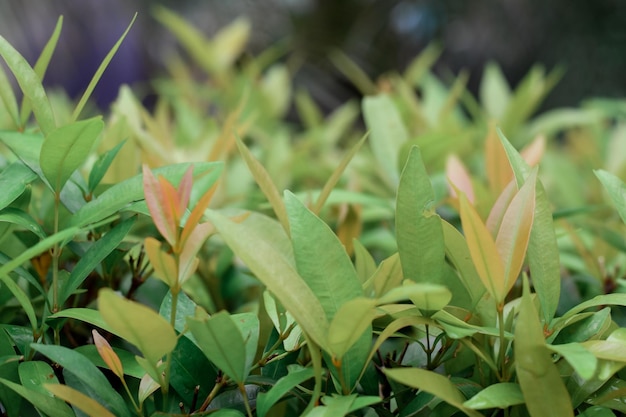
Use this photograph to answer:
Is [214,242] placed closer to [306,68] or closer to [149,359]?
[149,359]

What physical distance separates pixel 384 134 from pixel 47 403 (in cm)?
72

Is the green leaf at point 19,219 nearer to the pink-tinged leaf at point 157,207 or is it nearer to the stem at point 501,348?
the pink-tinged leaf at point 157,207

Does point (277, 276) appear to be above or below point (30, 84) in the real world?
below

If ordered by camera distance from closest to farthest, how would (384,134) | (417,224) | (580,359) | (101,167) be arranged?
(580,359)
(417,224)
(101,167)
(384,134)

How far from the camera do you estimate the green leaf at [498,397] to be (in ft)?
1.68

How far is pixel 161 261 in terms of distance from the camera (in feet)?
1.65

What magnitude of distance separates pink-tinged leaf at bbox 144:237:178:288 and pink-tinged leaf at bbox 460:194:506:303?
24cm

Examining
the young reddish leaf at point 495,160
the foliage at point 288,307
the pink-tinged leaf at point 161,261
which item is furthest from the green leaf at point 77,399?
the young reddish leaf at point 495,160

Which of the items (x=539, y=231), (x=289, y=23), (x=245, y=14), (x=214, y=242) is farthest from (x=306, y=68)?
(x=539, y=231)

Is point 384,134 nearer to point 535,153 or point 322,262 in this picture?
point 535,153

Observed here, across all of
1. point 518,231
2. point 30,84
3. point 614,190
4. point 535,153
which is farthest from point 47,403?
point 535,153

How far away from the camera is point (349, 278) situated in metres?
0.56

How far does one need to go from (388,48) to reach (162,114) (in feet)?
11.2

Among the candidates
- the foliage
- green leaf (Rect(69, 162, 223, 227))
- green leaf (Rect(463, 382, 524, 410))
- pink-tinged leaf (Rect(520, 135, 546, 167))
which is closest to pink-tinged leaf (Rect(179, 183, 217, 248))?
the foliage
